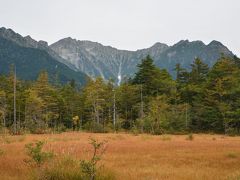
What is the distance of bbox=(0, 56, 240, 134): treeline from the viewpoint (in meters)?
44.7

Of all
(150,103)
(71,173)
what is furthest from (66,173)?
(150,103)

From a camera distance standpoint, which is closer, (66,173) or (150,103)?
(66,173)

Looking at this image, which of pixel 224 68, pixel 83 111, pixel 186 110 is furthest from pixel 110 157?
pixel 83 111

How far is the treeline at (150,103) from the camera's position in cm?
4469

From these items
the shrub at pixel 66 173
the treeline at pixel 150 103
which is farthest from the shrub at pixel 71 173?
the treeline at pixel 150 103

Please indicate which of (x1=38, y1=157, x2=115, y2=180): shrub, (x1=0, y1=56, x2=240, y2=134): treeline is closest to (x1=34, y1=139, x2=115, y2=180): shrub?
(x1=38, y1=157, x2=115, y2=180): shrub

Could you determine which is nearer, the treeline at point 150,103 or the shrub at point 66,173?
the shrub at point 66,173

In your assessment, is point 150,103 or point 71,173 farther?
point 150,103

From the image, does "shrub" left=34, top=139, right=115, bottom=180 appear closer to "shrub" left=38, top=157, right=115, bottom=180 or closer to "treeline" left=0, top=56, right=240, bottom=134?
"shrub" left=38, top=157, right=115, bottom=180

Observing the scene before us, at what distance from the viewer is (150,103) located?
47.8m

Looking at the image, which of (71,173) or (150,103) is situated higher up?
(150,103)

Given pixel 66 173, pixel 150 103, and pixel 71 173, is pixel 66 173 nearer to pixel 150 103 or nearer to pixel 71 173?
pixel 71 173

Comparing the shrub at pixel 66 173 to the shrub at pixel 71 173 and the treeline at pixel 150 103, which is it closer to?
the shrub at pixel 71 173

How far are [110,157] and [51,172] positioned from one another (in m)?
5.58
